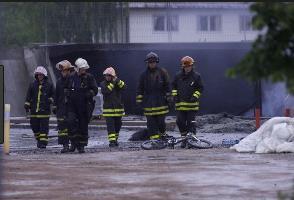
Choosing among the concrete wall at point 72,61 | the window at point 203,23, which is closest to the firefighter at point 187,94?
the concrete wall at point 72,61

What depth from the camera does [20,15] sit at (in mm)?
45844

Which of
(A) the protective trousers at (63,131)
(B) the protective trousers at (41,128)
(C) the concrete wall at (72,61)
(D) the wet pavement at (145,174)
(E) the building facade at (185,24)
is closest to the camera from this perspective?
(D) the wet pavement at (145,174)

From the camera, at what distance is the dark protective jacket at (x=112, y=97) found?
63.1 feet

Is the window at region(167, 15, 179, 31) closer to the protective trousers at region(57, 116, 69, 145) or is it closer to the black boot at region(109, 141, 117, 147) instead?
the black boot at region(109, 141, 117, 147)

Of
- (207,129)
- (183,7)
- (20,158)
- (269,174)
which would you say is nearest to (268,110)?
(207,129)

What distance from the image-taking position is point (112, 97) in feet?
63.3

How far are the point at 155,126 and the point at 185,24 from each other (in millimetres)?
17045

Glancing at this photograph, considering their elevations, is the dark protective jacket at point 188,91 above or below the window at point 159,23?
below

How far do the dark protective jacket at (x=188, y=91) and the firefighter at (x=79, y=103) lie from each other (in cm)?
188

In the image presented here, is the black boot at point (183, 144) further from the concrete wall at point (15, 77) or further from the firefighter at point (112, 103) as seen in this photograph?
the concrete wall at point (15, 77)

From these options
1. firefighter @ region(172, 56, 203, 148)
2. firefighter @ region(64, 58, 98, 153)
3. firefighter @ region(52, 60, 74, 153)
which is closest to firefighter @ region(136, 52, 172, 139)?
firefighter @ region(172, 56, 203, 148)

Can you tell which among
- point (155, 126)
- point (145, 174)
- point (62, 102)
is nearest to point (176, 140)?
point (155, 126)

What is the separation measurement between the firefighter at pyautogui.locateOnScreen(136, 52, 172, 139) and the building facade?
14.8m

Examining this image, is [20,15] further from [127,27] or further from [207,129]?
[207,129]
